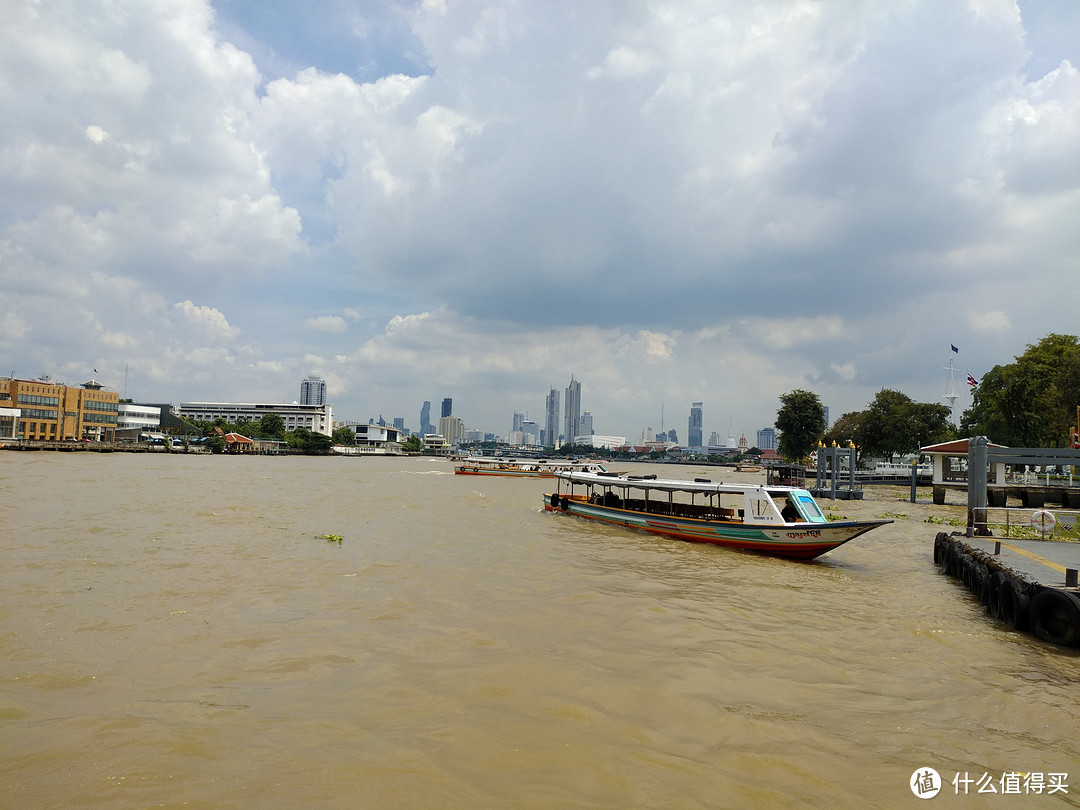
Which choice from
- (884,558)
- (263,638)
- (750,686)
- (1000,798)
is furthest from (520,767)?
(884,558)

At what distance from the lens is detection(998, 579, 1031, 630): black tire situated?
34.3 ft

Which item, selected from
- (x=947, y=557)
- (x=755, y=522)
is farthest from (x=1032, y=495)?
(x=755, y=522)

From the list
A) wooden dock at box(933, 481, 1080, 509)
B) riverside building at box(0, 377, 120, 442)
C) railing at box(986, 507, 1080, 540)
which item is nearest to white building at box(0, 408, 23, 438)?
riverside building at box(0, 377, 120, 442)

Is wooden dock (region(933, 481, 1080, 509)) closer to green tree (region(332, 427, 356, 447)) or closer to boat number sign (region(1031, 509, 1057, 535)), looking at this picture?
boat number sign (region(1031, 509, 1057, 535))

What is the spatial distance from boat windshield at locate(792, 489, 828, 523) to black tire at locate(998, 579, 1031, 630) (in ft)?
22.0

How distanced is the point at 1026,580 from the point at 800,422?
214ft

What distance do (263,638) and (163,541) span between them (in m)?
9.87

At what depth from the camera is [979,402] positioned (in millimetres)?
61969

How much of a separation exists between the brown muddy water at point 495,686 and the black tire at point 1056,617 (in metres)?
0.37

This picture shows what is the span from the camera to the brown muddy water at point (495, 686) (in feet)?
16.6

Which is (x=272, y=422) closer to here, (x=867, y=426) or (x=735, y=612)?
(x=867, y=426)

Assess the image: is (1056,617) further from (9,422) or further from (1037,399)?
(9,422)

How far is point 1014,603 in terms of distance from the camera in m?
10.7

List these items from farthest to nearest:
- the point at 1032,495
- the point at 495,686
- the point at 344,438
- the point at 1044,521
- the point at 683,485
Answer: the point at 344,438 → the point at 1032,495 → the point at 683,485 → the point at 1044,521 → the point at 495,686
